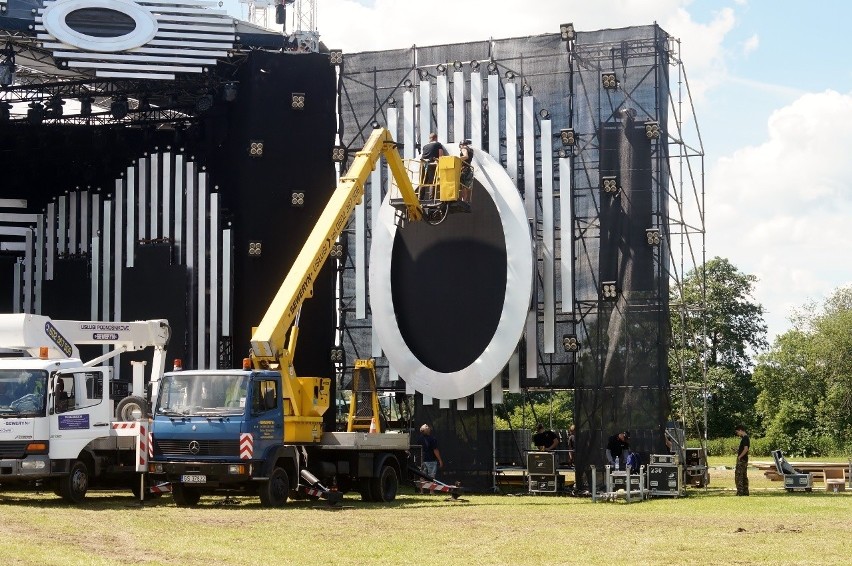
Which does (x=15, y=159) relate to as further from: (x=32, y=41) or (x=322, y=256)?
(x=322, y=256)

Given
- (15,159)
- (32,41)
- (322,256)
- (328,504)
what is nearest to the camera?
(328,504)

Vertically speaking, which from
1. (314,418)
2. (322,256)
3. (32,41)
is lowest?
(314,418)

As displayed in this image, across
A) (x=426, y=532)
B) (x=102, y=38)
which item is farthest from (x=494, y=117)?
(x=426, y=532)

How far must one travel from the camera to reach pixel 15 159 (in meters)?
37.2

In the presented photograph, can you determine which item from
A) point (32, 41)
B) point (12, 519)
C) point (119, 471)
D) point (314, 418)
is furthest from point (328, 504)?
point (32, 41)

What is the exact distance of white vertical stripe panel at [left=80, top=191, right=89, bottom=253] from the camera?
36062 mm

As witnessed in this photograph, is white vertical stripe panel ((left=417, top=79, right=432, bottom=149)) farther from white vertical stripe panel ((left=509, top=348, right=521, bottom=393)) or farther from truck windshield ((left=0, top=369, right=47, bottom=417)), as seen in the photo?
truck windshield ((left=0, top=369, right=47, bottom=417))

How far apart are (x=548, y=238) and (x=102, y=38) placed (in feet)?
39.1

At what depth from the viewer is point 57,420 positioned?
21672mm

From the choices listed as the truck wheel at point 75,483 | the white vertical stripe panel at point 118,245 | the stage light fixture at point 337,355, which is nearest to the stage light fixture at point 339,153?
the stage light fixture at point 337,355

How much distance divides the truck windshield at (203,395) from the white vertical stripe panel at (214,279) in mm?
11190

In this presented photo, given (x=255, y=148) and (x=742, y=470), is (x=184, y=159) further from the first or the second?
(x=742, y=470)

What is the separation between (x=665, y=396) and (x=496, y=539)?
45.1 feet

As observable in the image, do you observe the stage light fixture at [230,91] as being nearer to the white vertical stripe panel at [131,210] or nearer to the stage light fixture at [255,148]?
the stage light fixture at [255,148]
